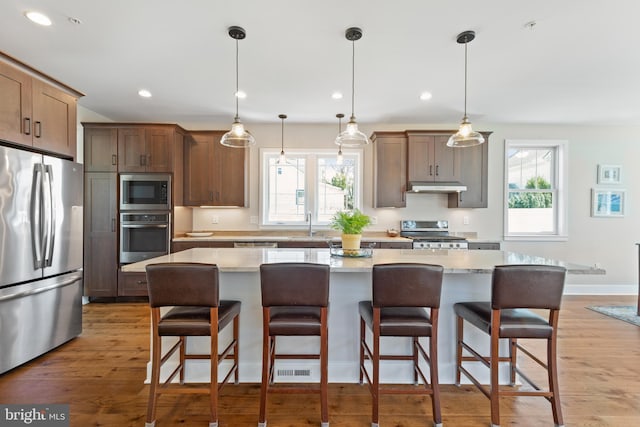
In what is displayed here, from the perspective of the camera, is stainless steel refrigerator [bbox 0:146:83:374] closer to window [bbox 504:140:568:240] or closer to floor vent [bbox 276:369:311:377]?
floor vent [bbox 276:369:311:377]

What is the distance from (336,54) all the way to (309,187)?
7.69 ft

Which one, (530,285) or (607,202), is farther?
(607,202)

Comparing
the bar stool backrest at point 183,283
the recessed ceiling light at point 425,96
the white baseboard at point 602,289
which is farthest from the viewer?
the white baseboard at point 602,289

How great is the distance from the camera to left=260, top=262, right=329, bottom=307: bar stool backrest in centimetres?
162

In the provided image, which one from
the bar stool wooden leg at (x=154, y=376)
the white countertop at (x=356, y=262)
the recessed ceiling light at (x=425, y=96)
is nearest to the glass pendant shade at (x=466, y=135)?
the white countertop at (x=356, y=262)

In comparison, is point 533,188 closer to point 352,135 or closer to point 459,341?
point 459,341

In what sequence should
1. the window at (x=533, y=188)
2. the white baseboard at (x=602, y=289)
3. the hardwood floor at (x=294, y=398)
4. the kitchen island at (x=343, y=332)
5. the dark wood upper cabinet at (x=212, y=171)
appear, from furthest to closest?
the window at (x=533, y=188)
the white baseboard at (x=602, y=289)
the dark wood upper cabinet at (x=212, y=171)
the kitchen island at (x=343, y=332)
the hardwood floor at (x=294, y=398)

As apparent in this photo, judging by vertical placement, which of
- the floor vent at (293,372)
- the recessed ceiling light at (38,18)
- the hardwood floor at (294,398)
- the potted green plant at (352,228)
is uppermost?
the recessed ceiling light at (38,18)

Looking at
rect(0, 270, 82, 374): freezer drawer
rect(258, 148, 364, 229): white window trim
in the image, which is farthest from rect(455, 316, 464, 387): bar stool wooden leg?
rect(0, 270, 82, 374): freezer drawer

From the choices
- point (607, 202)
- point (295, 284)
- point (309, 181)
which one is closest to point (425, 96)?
point (309, 181)

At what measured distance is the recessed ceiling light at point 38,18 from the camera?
2061mm

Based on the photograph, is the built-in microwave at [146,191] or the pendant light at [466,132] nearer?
the pendant light at [466,132]

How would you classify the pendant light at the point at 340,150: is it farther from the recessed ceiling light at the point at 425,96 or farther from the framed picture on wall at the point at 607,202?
the framed picture on wall at the point at 607,202

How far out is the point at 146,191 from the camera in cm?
388
